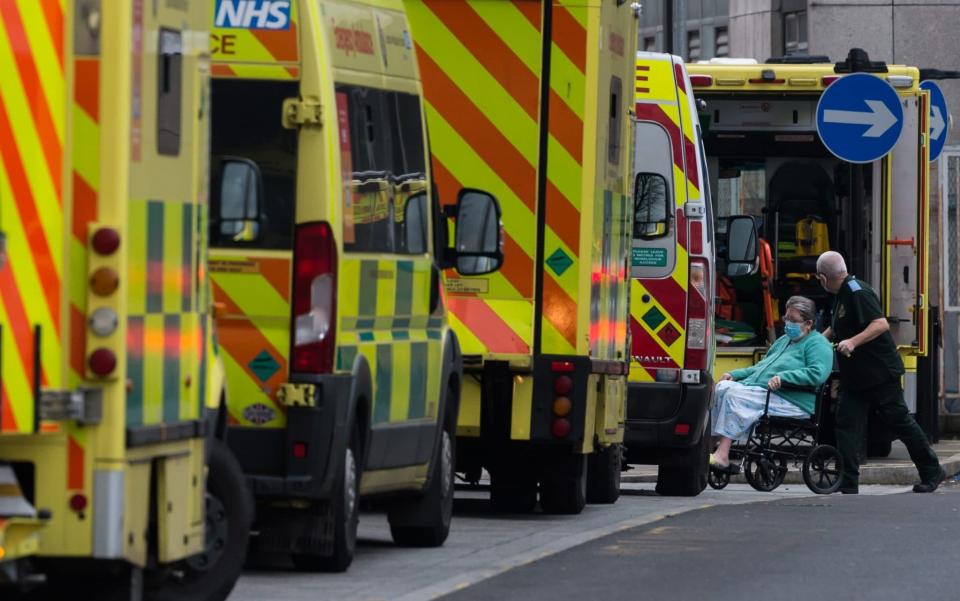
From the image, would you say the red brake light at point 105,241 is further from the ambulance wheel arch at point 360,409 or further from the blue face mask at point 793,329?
the blue face mask at point 793,329

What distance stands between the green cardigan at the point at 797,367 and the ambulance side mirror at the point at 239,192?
29.5 feet

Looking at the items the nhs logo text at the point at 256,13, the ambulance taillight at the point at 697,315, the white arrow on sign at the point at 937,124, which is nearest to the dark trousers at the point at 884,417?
the ambulance taillight at the point at 697,315

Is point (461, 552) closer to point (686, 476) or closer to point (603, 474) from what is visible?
point (603, 474)

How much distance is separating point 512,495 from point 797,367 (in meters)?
3.71

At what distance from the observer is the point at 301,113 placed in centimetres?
1070

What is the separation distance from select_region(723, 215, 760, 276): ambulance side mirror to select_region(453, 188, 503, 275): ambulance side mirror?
280 inches

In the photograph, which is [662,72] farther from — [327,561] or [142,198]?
[142,198]

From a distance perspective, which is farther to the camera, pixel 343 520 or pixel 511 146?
pixel 511 146

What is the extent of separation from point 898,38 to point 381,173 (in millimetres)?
27735

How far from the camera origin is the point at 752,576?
445 inches

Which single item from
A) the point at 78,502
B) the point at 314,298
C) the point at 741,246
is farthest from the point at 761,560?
the point at 741,246

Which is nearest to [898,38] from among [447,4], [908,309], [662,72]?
[908,309]

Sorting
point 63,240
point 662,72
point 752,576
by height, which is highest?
point 662,72

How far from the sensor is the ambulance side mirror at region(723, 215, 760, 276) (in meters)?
19.9
